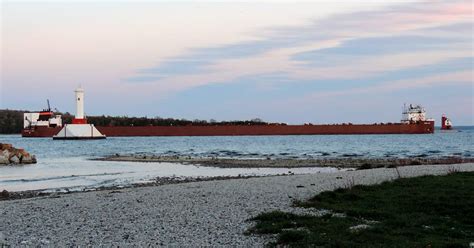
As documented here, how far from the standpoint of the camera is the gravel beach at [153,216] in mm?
8758

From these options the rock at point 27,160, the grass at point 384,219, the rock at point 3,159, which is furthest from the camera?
the rock at point 27,160

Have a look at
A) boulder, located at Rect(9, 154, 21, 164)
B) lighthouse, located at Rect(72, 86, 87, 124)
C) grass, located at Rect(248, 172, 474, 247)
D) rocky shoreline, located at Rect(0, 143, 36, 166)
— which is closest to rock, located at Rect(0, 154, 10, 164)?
rocky shoreline, located at Rect(0, 143, 36, 166)

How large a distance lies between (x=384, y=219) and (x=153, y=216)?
4177 millimetres

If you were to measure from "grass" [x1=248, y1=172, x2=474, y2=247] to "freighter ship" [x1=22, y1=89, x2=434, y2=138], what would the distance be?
2882 inches

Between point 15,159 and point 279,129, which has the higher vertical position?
point 279,129

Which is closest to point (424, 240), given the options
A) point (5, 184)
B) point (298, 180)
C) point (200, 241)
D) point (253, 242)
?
point (253, 242)

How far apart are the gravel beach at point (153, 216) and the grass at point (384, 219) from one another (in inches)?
22.7

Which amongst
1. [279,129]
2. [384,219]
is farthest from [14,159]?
[279,129]

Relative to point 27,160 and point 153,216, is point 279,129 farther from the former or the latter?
point 153,216

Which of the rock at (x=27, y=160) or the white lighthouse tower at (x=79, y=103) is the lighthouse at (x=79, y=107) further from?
the rock at (x=27, y=160)

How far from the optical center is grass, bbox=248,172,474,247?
8125mm

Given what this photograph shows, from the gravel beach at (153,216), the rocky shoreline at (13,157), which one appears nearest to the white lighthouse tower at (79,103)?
the rocky shoreline at (13,157)

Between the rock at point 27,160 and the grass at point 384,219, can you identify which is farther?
the rock at point 27,160

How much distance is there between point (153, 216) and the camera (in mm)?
10734
